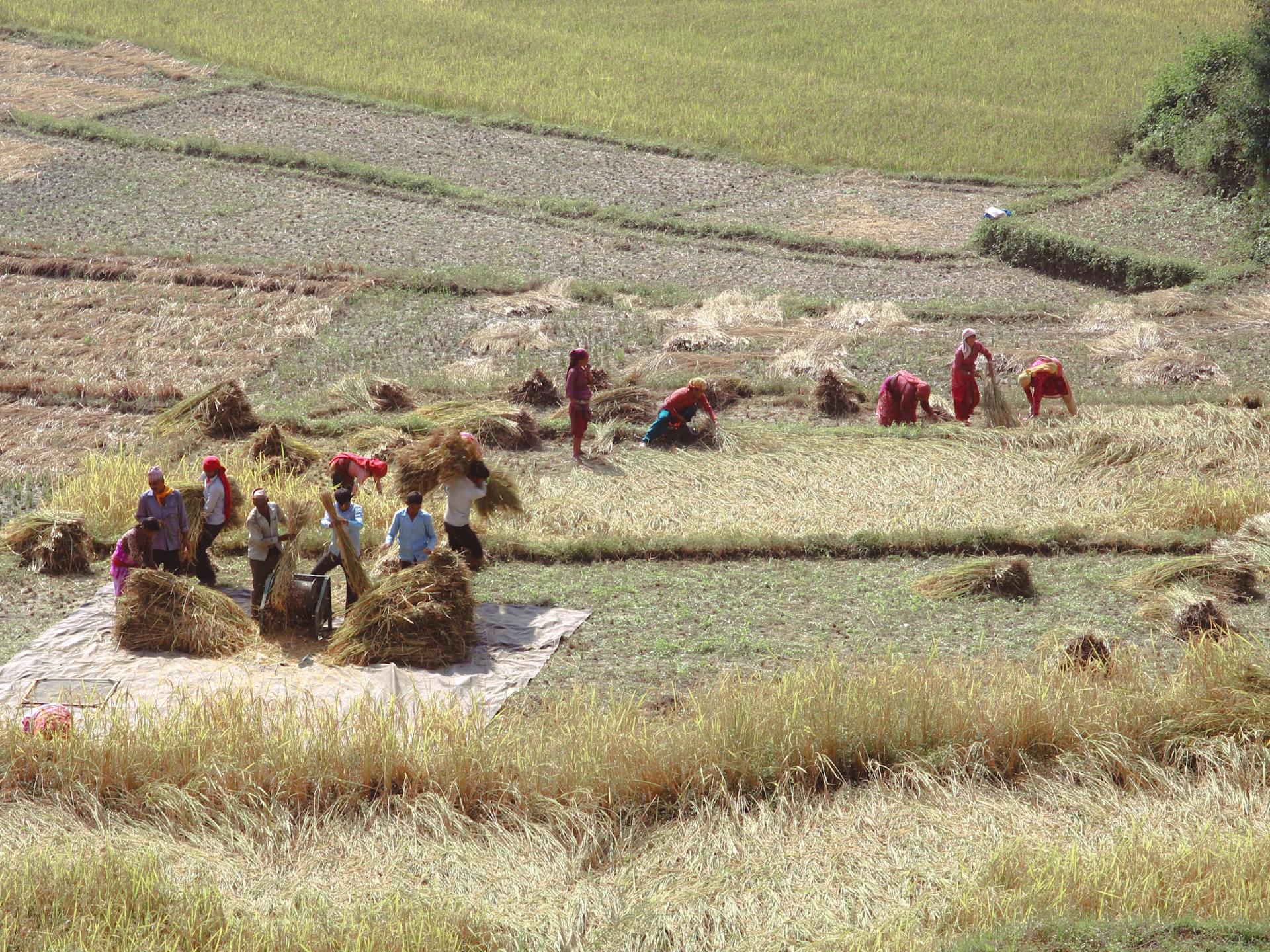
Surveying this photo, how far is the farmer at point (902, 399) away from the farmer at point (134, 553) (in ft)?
24.0

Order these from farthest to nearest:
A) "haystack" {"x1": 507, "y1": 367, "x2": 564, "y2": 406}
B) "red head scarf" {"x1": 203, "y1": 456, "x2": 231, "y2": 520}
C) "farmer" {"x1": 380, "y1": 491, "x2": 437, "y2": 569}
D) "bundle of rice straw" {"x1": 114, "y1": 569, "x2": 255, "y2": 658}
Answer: "haystack" {"x1": 507, "y1": 367, "x2": 564, "y2": 406} < "red head scarf" {"x1": 203, "y1": 456, "x2": 231, "y2": 520} < "farmer" {"x1": 380, "y1": 491, "x2": 437, "y2": 569} < "bundle of rice straw" {"x1": 114, "y1": 569, "x2": 255, "y2": 658}

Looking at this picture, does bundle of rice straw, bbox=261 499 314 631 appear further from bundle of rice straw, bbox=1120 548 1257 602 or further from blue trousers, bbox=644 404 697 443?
bundle of rice straw, bbox=1120 548 1257 602

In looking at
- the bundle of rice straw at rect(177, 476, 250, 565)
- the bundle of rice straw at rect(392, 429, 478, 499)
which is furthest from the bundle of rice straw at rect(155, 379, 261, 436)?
the bundle of rice straw at rect(392, 429, 478, 499)

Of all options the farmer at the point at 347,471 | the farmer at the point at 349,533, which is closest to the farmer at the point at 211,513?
the farmer at the point at 347,471

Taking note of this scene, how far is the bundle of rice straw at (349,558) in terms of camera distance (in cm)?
Answer: 903

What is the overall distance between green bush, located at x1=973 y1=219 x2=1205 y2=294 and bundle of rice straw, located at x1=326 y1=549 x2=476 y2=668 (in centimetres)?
1502

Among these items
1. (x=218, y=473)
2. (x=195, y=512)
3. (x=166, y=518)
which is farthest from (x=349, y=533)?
(x=195, y=512)

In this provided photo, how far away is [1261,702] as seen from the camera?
7344 mm

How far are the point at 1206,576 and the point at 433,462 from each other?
18.8 ft

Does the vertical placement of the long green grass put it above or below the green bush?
above

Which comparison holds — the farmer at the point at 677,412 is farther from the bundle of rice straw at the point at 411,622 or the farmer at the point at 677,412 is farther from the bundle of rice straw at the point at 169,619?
the bundle of rice straw at the point at 169,619

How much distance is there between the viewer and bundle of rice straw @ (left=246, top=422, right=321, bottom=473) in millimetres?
12297

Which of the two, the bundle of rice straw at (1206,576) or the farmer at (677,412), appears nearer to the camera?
the bundle of rice straw at (1206,576)

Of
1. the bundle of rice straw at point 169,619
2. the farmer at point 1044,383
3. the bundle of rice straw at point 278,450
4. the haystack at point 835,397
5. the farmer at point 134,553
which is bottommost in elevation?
the bundle of rice straw at point 169,619
